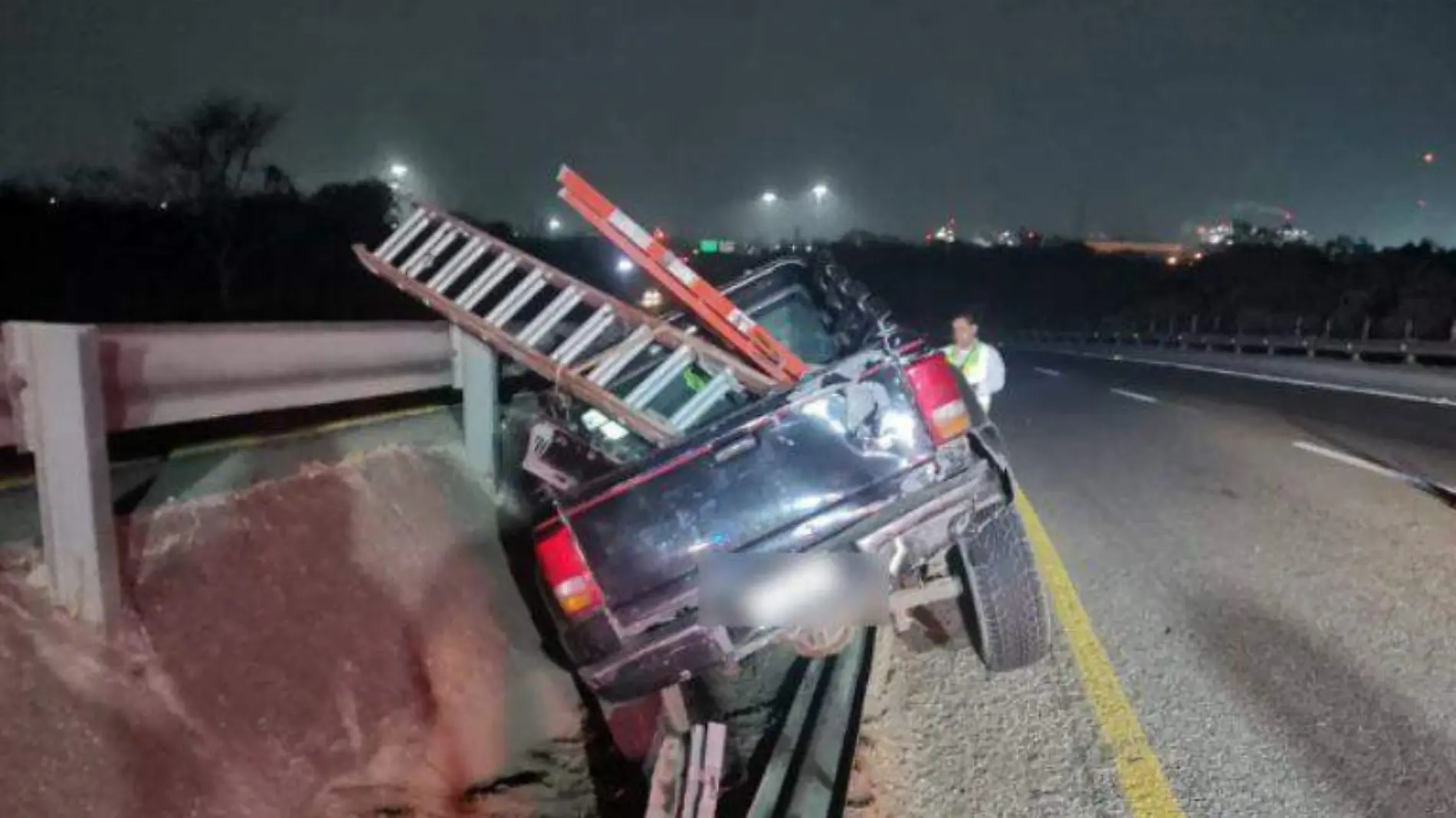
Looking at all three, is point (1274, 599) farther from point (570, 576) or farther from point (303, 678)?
point (303, 678)

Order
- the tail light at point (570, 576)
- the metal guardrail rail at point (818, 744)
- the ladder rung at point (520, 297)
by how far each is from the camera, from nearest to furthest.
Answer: the metal guardrail rail at point (818, 744)
the tail light at point (570, 576)
the ladder rung at point (520, 297)

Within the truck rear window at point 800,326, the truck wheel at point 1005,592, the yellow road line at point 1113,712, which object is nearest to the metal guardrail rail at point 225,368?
the truck rear window at point 800,326

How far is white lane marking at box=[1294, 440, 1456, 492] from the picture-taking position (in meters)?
10.2

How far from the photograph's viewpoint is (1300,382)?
82.7 feet

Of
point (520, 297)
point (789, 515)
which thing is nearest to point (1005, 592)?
point (789, 515)

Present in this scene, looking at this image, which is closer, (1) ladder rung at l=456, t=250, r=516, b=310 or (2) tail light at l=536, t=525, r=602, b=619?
(2) tail light at l=536, t=525, r=602, b=619

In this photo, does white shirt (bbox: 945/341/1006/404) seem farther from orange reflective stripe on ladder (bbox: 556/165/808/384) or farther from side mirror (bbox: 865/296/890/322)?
orange reflective stripe on ladder (bbox: 556/165/808/384)

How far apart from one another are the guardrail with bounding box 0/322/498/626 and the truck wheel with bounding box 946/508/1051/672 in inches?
127

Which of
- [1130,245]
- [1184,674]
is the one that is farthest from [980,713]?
[1130,245]

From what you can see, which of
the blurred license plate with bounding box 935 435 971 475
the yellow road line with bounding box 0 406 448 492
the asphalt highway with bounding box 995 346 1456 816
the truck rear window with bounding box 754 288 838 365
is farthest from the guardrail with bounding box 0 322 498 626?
the asphalt highway with bounding box 995 346 1456 816

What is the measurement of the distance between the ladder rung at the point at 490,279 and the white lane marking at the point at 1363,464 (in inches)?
313

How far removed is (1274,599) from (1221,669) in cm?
140

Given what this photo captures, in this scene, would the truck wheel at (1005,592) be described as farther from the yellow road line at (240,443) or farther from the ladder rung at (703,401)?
the yellow road line at (240,443)

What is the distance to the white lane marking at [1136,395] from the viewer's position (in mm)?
19625
